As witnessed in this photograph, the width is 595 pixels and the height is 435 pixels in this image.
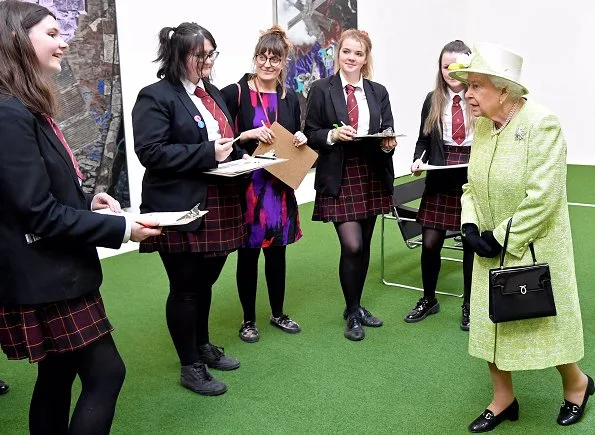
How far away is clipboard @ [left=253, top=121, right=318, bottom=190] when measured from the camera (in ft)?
10.9

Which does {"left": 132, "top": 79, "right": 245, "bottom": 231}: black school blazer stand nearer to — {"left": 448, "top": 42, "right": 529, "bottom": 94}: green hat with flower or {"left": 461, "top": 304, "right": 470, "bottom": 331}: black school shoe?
{"left": 448, "top": 42, "right": 529, "bottom": 94}: green hat with flower

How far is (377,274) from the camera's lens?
4.95 meters

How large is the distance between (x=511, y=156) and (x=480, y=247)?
362 millimetres

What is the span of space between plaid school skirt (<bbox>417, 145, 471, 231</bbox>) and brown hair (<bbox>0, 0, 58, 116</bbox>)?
8.14 ft

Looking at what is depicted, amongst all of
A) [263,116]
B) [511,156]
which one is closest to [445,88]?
[263,116]

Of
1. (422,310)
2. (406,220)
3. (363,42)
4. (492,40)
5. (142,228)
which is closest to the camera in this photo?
(142,228)

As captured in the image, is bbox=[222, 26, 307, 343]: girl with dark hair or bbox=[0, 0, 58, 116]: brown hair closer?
bbox=[0, 0, 58, 116]: brown hair

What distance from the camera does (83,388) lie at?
6.39ft

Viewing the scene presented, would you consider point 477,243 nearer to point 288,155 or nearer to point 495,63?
point 495,63

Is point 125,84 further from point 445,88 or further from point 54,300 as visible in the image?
point 54,300

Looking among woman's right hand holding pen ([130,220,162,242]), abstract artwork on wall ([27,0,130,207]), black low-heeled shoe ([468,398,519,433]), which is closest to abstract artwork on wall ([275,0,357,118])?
abstract artwork on wall ([27,0,130,207])

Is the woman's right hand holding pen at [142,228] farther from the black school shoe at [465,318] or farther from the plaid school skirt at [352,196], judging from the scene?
the black school shoe at [465,318]

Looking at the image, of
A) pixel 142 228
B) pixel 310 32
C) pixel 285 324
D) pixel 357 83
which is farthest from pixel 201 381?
pixel 310 32

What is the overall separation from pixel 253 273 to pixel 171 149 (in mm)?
1131
